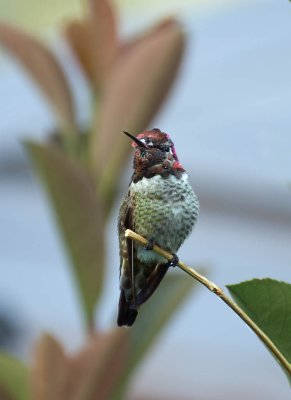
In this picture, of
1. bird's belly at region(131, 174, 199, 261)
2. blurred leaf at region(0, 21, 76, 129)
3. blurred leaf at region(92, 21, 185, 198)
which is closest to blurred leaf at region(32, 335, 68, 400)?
blurred leaf at region(92, 21, 185, 198)

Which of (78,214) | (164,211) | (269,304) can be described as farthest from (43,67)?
(269,304)

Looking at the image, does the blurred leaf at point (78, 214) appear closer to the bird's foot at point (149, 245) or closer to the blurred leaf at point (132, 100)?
the blurred leaf at point (132, 100)

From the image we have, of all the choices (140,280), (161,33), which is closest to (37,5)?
(161,33)

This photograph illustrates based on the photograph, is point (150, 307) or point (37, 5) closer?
point (150, 307)

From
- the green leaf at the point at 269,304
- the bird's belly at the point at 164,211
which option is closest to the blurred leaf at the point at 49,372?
the bird's belly at the point at 164,211

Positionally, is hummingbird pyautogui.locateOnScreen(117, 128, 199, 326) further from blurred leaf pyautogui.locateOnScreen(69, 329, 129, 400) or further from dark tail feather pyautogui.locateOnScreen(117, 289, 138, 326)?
blurred leaf pyautogui.locateOnScreen(69, 329, 129, 400)

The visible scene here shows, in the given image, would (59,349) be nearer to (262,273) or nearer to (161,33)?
(161,33)

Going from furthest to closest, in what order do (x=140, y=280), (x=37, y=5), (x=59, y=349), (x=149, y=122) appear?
(x=37, y=5) < (x=149, y=122) < (x=59, y=349) < (x=140, y=280)

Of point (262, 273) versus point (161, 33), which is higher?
point (161, 33)
